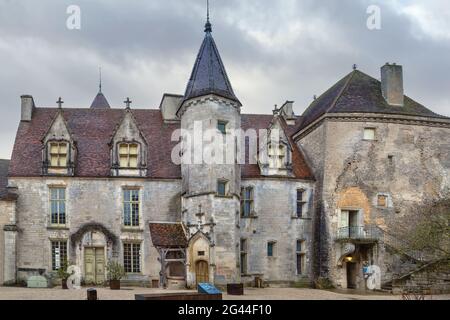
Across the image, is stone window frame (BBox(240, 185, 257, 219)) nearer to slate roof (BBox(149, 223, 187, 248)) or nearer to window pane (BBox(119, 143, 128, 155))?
slate roof (BBox(149, 223, 187, 248))

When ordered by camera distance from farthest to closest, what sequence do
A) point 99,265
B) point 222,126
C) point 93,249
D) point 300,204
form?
1. point 300,204
2. point 93,249
3. point 99,265
4. point 222,126

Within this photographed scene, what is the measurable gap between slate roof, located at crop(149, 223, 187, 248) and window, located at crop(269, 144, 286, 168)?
6.92 m

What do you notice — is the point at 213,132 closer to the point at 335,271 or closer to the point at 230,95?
the point at 230,95

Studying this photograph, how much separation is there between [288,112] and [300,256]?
1134cm

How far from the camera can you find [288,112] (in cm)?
4216

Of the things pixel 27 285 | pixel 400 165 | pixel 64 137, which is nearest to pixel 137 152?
pixel 64 137

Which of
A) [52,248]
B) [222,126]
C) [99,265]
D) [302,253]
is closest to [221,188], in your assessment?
[222,126]

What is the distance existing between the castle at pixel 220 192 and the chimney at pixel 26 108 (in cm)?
8

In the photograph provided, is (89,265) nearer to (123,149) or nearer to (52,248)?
(52,248)

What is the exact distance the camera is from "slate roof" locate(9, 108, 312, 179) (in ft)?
112

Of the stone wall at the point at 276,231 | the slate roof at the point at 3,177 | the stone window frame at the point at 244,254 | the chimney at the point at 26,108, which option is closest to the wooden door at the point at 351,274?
the stone wall at the point at 276,231

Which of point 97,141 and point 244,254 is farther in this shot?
point 97,141

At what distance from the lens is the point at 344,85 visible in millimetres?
37312

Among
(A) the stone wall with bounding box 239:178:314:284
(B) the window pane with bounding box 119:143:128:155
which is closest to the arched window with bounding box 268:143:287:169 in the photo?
(A) the stone wall with bounding box 239:178:314:284
